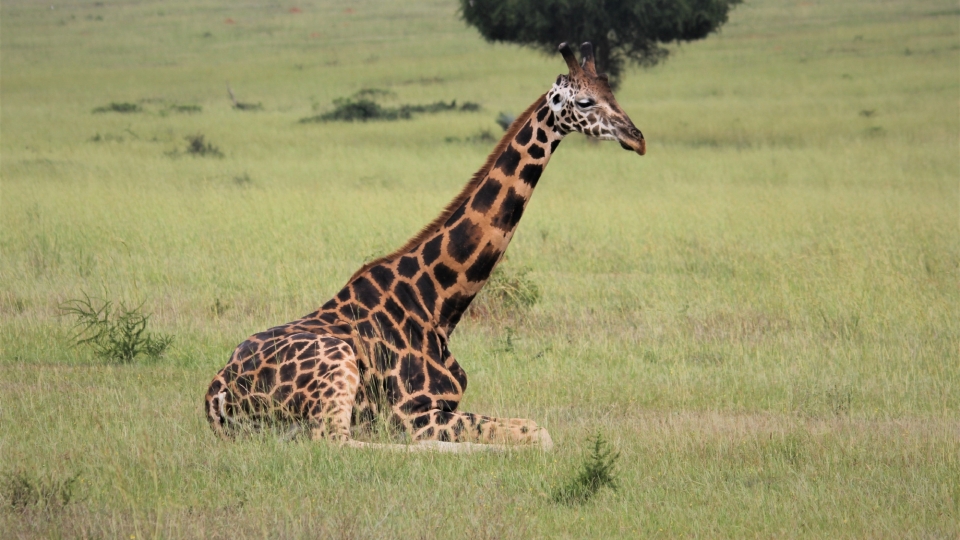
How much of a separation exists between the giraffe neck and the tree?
24.7 m

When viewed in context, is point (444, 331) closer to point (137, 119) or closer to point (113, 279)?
point (113, 279)

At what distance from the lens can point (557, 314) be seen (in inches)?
442

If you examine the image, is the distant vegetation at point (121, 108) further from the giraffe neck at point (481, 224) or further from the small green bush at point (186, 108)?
the giraffe neck at point (481, 224)

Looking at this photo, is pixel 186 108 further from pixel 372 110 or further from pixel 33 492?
pixel 33 492

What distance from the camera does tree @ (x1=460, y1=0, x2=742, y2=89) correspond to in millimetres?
31266

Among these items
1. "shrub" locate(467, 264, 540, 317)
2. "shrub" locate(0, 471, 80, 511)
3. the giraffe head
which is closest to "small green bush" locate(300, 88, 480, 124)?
"shrub" locate(467, 264, 540, 317)

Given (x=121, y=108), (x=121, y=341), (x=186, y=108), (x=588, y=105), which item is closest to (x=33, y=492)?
(x=588, y=105)

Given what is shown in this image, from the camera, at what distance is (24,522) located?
5.34 meters

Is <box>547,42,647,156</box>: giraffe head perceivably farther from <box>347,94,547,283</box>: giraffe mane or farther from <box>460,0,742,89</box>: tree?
<box>460,0,742,89</box>: tree

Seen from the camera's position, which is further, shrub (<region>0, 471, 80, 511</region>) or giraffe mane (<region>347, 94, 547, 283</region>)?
giraffe mane (<region>347, 94, 547, 283</region>)

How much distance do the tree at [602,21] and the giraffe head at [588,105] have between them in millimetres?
24723

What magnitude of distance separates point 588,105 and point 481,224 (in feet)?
2.94

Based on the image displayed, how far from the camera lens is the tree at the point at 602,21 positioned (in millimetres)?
31266

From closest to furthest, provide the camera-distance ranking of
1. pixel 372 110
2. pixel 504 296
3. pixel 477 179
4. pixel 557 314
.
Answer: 1. pixel 477 179
2. pixel 504 296
3. pixel 557 314
4. pixel 372 110
